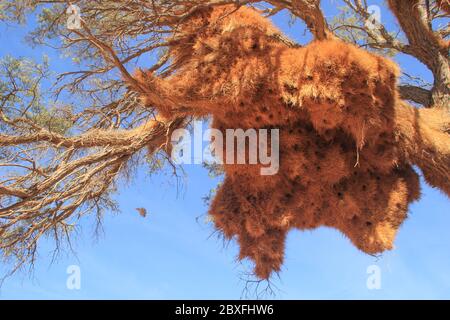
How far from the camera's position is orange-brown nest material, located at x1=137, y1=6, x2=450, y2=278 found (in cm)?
555

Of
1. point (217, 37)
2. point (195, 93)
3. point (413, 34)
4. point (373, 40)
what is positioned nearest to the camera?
point (195, 93)

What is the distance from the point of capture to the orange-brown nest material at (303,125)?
555 cm

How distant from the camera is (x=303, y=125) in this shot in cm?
612

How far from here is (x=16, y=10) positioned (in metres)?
6.58

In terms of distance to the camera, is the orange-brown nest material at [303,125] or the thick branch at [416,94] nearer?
the orange-brown nest material at [303,125]

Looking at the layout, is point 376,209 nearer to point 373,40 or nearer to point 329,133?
point 329,133

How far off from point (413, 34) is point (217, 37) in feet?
10.1

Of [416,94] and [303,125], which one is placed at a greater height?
[416,94]

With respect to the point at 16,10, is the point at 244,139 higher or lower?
lower

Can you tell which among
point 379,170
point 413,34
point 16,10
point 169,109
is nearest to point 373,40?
point 413,34

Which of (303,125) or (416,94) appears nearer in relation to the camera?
(303,125)

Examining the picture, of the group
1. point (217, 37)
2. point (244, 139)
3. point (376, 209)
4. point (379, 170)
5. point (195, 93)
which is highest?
point (217, 37)

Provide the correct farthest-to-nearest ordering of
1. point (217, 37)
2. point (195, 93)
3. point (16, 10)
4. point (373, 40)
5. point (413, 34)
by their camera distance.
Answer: point (373, 40) < point (413, 34) < point (16, 10) < point (217, 37) < point (195, 93)

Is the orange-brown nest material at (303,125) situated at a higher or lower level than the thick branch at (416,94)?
lower
